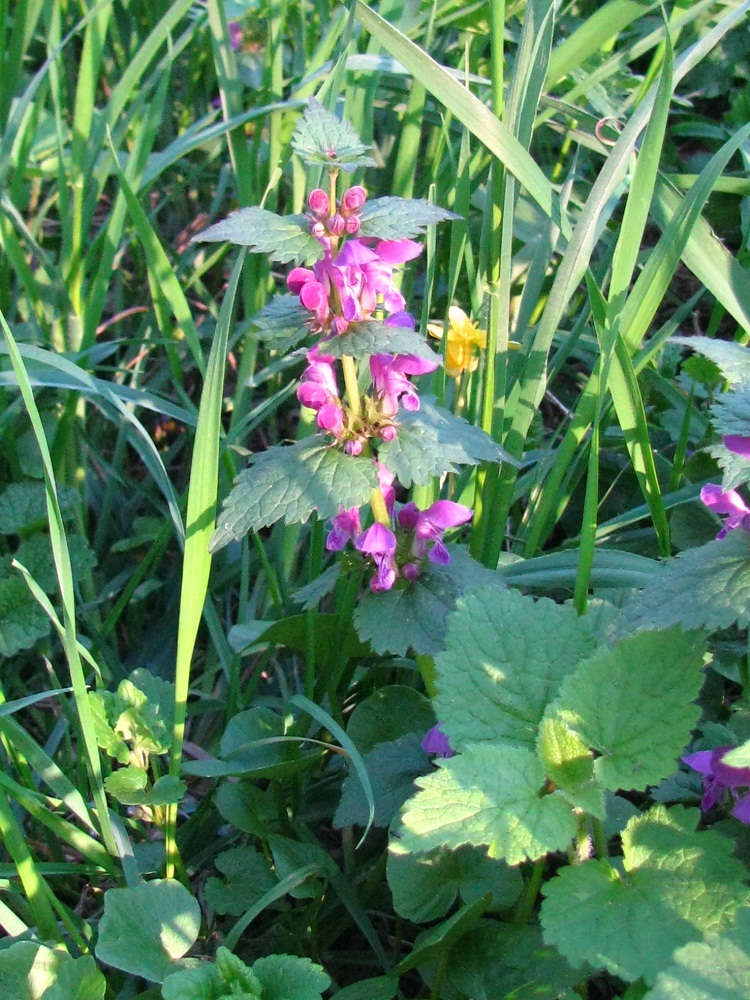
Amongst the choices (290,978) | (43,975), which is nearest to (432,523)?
(290,978)

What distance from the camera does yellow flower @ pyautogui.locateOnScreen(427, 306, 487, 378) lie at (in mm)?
1474

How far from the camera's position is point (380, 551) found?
107 centimetres

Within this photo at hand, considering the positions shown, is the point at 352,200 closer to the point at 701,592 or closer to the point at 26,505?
the point at 701,592

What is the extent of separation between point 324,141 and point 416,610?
0.52 metres

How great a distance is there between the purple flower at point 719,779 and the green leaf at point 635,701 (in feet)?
0.34

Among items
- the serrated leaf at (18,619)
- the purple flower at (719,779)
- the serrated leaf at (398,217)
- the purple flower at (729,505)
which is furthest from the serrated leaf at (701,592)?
the serrated leaf at (18,619)

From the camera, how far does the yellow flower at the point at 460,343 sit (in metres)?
1.47

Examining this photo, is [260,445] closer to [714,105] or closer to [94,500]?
[94,500]

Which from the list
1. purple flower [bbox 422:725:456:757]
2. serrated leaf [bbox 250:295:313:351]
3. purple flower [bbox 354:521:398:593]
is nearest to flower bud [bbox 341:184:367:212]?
serrated leaf [bbox 250:295:313:351]

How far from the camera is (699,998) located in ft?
2.34

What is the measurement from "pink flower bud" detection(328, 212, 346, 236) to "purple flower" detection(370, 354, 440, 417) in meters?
0.15

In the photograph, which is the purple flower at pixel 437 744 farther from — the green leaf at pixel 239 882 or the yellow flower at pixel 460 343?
the yellow flower at pixel 460 343

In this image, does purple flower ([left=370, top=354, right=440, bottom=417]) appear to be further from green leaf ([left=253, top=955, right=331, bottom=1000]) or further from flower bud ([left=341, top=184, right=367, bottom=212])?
green leaf ([left=253, top=955, right=331, bottom=1000])

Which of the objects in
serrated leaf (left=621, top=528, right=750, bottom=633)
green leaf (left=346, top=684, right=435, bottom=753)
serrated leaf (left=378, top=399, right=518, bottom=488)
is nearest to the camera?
serrated leaf (left=621, top=528, right=750, bottom=633)
